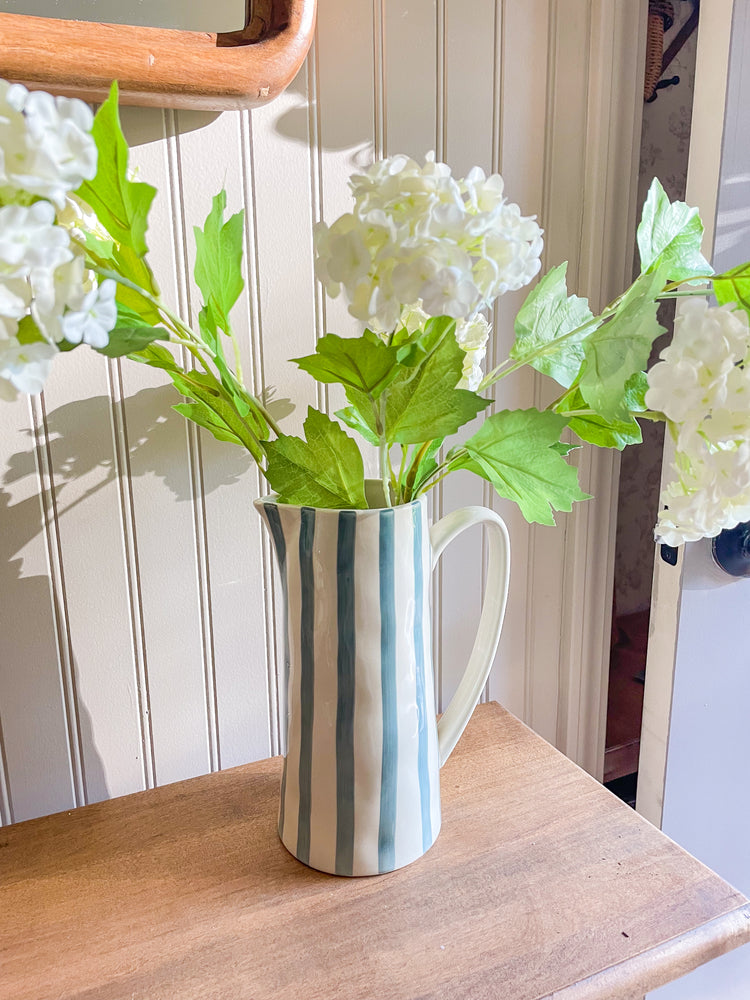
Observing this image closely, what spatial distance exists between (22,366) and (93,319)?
0.14ft

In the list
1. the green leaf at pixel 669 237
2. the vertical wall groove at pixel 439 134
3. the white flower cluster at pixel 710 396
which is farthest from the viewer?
the vertical wall groove at pixel 439 134

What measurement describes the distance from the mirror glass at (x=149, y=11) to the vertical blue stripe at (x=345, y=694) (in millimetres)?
461

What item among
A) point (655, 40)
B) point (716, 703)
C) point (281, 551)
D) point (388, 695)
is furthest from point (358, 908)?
point (655, 40)

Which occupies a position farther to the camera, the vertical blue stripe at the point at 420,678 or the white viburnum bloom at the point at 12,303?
the vertical blue stripe at the point at 420,678

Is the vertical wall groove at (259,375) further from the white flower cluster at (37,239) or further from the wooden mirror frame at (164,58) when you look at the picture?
the white flower cluster at (37,239)

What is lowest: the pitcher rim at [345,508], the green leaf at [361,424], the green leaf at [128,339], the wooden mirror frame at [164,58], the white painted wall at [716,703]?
the white painted wall at [716,703]

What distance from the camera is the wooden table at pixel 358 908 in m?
0.55

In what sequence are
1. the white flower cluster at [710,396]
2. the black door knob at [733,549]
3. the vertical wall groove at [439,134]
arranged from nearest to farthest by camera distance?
1. the white flower cluster at [710,396]
2. the vertical wall groove at [439,134]
3. the black door knob at [733,549]

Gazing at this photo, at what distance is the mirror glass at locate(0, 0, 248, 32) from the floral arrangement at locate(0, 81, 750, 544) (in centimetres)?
22

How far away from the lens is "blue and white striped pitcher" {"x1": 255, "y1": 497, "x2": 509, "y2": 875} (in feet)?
1.95

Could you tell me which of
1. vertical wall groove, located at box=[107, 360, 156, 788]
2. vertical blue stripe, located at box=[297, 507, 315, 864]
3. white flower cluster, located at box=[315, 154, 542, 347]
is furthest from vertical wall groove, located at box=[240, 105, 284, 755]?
white flower cluster, located at box=[315, 154, 542, 347]

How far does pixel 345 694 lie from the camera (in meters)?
0.61

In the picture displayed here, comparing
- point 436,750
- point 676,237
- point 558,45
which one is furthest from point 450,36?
point 436,750

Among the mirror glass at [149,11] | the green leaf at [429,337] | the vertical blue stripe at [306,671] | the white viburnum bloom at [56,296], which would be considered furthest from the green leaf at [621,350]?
the mirror glass at [149,11]
